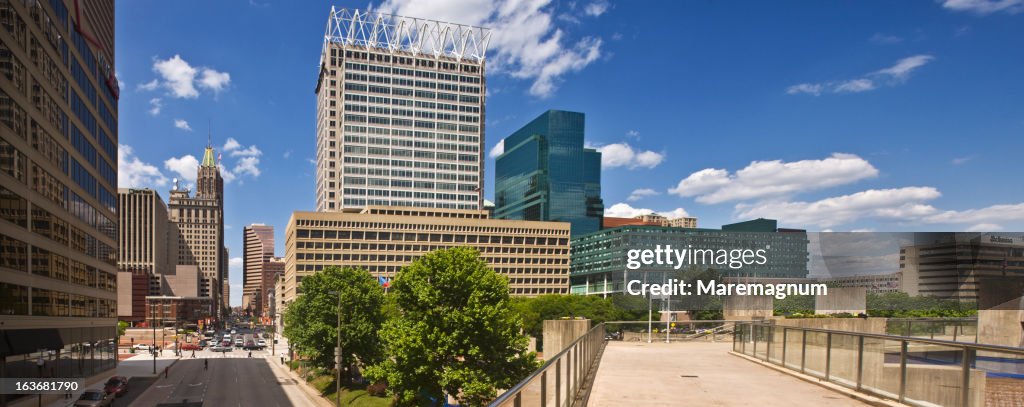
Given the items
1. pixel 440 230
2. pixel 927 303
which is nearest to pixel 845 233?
pixel 927 303

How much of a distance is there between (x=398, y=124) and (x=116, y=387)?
130 m

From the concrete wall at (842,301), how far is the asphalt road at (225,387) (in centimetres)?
4904

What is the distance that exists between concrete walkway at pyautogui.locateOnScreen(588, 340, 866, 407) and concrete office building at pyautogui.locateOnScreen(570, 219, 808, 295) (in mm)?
123240

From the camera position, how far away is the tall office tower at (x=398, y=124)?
580ft

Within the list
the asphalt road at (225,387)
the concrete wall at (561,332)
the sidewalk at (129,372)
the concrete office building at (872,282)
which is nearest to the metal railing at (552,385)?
the concrete wall at (561,332)

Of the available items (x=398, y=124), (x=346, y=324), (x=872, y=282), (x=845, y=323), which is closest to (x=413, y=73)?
(x=398, y=124)

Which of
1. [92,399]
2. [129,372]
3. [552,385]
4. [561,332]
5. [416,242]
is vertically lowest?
[129,372]

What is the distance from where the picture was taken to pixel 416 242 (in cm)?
16175

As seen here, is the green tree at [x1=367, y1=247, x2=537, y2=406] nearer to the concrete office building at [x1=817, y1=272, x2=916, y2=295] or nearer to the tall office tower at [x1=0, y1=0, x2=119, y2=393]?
the tall office tower at [x1=0, y1=0, x2=119, y2=393]

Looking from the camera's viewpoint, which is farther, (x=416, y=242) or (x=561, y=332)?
(x=416, y=242)

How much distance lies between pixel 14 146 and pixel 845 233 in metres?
79.9

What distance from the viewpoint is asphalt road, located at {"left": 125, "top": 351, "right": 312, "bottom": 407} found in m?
53.9

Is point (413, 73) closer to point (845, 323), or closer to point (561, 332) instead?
point (845, 323)

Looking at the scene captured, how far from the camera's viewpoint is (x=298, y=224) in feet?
490
